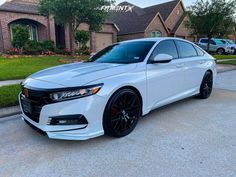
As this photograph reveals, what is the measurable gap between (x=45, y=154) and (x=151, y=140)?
1.56 m

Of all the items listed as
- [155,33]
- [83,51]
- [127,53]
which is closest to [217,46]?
[155,33]

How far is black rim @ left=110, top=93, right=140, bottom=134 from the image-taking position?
11.2 feet

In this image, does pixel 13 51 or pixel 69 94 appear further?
pixel 13 51

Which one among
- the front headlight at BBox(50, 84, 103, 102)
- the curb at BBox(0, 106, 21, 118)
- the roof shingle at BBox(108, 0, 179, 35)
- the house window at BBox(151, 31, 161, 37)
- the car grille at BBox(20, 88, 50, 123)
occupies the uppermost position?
the roof shingle at BBox(108, 0, 179, 35)

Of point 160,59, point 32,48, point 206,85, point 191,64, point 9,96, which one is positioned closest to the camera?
point 160,59

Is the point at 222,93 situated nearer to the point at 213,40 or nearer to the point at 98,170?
the point at 98,170

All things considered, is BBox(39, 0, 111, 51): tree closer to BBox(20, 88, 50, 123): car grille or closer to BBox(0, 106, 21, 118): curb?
BBox(0, 106, 21, 118): curb

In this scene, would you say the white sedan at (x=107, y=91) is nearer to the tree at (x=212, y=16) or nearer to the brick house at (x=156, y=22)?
the tree at (x=212, y=16)

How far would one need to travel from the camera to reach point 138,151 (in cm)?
316

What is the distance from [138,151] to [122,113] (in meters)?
0.65

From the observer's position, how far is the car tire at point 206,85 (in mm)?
5652

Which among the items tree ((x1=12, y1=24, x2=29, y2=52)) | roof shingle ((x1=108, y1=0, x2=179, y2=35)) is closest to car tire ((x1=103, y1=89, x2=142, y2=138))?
tree ((x1=12, y1=24, x2=29, y2=52))

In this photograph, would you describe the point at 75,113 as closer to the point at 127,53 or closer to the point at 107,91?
the point at 107,91

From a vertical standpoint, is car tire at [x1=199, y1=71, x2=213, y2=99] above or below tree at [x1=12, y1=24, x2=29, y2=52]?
below
